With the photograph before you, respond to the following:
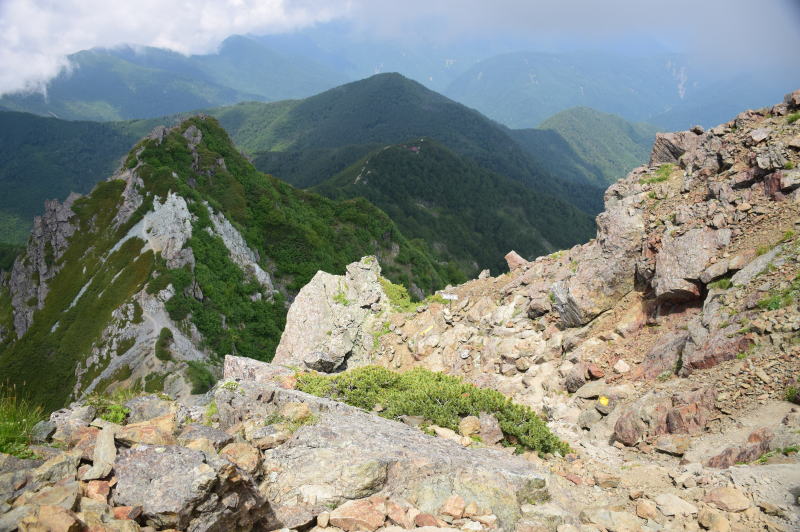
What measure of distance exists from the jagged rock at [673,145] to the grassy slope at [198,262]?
44.2m

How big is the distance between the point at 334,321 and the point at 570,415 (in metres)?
12.6

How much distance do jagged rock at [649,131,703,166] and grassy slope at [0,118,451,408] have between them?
44232 millimetres

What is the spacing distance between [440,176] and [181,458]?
17507cm

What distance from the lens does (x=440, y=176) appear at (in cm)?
17662

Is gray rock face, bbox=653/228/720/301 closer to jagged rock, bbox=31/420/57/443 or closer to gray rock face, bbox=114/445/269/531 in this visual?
gray rock face, bbox=114/445/269/531

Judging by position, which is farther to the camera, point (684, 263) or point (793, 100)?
point (793, 100)

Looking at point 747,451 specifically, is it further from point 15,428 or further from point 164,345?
point 164,345

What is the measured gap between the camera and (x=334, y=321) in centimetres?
2309

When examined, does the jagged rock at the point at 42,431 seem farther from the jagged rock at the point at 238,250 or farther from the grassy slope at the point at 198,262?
the jagged rock at the point at 238,250

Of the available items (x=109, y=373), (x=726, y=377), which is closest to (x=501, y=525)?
(x=726, y=377)

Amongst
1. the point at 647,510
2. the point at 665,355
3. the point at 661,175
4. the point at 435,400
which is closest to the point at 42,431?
the point at 435,400

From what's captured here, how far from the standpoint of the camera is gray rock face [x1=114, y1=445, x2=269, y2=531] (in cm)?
595

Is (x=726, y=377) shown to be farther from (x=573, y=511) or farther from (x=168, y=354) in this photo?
(x=168, y=354)

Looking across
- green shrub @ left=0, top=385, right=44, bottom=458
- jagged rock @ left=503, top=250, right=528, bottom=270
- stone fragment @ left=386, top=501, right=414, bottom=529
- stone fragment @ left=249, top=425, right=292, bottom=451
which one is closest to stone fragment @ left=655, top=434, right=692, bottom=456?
stone fragment @ left=386, top=501, right=414, bottom=529
